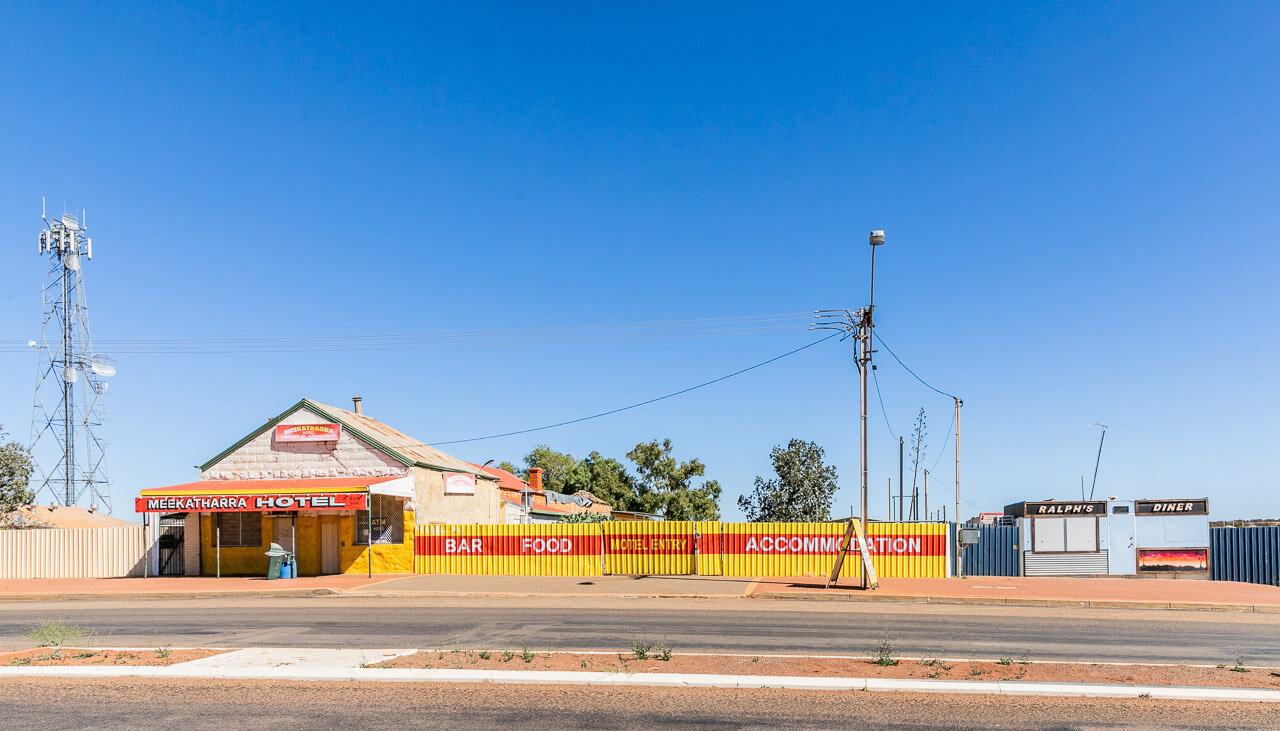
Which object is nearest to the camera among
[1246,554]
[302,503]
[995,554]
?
[302,503]

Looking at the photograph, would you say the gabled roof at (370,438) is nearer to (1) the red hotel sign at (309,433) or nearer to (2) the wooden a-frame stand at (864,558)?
(1) the red hotel sign at (309,433)

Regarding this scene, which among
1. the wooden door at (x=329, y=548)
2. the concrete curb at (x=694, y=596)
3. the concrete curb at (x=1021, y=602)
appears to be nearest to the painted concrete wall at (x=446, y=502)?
the wooden door at (x=329, y=548)

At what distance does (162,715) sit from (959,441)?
35975 mm

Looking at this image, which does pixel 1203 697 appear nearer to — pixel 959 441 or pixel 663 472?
pixel 959 441

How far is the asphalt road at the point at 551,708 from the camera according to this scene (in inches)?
337

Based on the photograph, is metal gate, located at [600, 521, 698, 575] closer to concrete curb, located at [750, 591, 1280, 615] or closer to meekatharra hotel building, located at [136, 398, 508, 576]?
concrete curb, located at [750, 591, 1280, 615]

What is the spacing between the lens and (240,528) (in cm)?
2950

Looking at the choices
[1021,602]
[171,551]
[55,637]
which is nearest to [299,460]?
[171,551]

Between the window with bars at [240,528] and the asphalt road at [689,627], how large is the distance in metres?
7.39

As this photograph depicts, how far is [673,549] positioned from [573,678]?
1732cm

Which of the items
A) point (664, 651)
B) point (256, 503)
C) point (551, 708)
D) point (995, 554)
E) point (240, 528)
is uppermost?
point (256, 503)

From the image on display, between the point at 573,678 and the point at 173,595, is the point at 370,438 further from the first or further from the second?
the point at 573,678

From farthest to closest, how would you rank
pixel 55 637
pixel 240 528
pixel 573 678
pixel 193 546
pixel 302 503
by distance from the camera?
pixel 193 546, pixel 240 528, pixel 302 503, pixel 55 637, pixel 573 678

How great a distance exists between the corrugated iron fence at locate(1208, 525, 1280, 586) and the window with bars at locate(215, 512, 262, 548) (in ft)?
108
